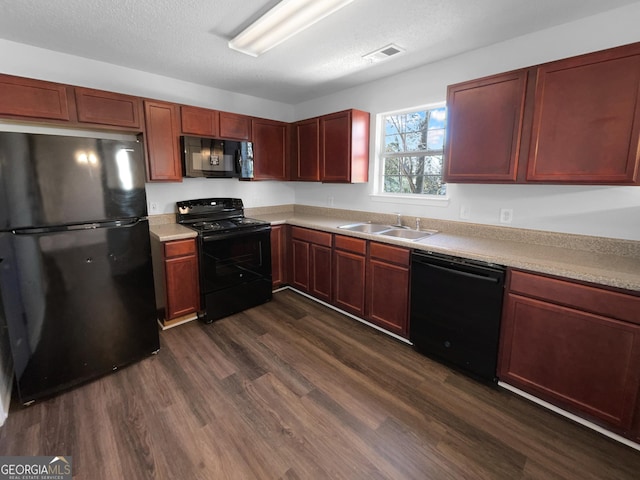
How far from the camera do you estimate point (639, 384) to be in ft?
5.05

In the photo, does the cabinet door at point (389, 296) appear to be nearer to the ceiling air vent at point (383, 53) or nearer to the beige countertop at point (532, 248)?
the beige countertop at point (532, 248)

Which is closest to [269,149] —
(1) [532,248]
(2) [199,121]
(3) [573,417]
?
(2) [199,121]

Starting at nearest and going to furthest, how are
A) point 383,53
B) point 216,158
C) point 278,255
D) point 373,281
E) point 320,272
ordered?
1. point 383,53
2. point 373,281
3. point 216,158
4. point 320,272
5. point 278,255

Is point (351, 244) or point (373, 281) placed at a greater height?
point (351, 244)

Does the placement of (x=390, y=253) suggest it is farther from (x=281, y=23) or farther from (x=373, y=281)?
(x=281, y=23)

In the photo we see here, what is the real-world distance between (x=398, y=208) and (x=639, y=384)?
2.16 m

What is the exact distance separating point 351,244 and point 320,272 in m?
0.61

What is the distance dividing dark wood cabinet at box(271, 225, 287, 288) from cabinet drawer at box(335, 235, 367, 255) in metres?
0.89

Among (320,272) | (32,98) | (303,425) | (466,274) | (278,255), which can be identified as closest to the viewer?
(303,425)

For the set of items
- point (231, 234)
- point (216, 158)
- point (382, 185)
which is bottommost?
point (231, 234)

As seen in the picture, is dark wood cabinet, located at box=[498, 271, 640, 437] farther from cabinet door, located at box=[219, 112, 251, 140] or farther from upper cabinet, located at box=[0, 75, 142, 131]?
upper cabinet, located at box=[0, 75, 142, 131]

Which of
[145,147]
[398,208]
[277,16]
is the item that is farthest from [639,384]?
[145,147]

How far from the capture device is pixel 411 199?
3088mm

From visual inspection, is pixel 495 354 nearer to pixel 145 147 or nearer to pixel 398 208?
pixel 398 208
